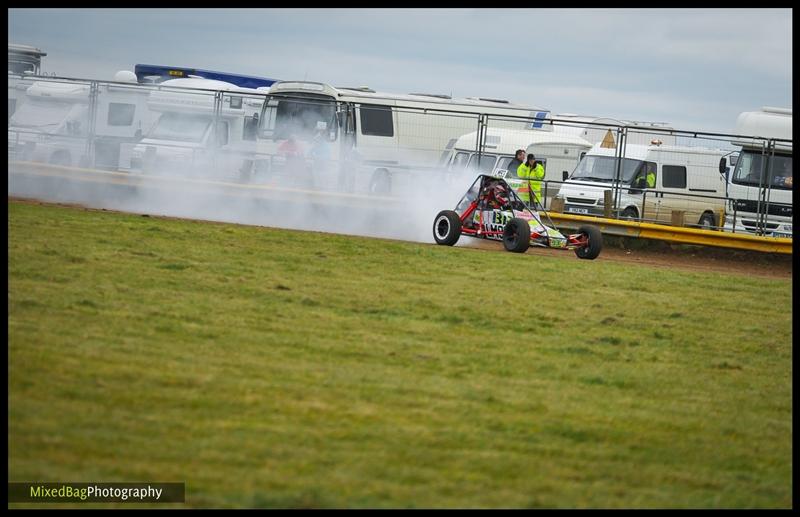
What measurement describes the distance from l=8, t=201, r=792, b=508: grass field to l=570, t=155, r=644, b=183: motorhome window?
10.9 m

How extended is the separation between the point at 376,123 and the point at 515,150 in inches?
139

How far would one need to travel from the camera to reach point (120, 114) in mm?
25406

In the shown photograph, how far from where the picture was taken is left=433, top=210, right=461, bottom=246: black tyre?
1638 centimetres

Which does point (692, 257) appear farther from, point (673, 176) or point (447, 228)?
point (673, 176)

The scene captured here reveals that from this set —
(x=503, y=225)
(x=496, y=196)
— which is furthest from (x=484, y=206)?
(x=503, y=225)

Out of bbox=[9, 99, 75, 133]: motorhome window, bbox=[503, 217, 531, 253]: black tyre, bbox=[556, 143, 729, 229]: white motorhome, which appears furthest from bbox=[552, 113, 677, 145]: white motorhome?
bbox=[9, 99, 75, 133]: motorhome window

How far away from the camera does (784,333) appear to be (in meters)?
10.5

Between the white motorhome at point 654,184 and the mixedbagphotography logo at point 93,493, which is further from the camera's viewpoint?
the white motorhome at point 654,184

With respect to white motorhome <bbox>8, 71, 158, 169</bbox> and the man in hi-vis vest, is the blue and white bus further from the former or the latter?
the man in hi-vis vest

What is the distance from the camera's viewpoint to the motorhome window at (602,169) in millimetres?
23047

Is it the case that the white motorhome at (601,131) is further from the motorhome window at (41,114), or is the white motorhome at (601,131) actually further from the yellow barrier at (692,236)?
the motorhome window at (41,114)

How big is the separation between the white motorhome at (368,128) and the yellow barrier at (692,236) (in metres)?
3.03

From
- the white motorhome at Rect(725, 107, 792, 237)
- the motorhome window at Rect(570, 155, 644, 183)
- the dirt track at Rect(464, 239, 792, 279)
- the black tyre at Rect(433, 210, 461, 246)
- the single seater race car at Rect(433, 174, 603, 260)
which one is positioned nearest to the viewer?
the single seater race car at Rect(433, 174, 603, 260)

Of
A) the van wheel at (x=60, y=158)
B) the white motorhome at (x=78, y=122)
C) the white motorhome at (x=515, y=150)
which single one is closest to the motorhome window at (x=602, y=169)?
the white motorhome at (x=515, y=150)
